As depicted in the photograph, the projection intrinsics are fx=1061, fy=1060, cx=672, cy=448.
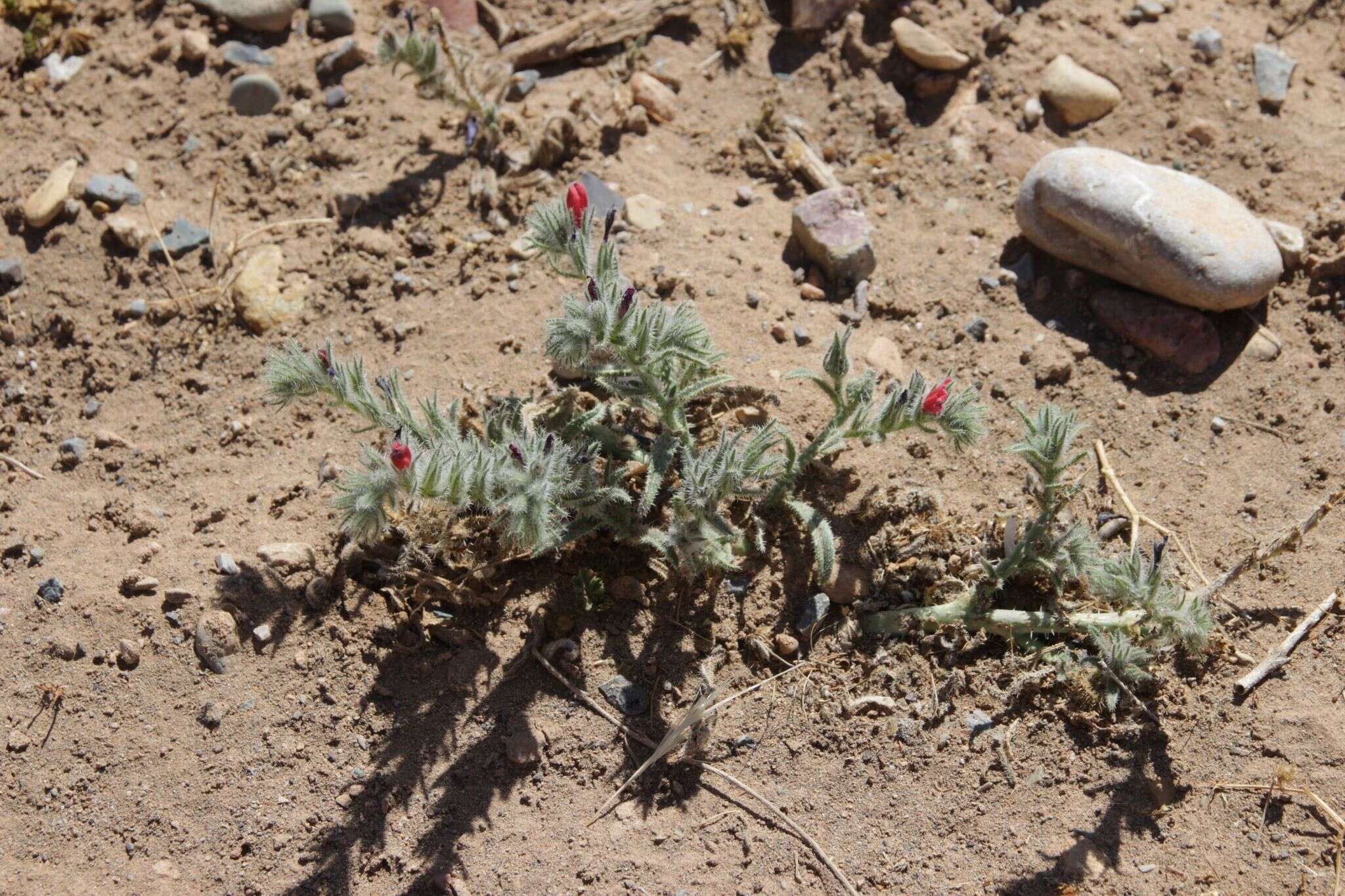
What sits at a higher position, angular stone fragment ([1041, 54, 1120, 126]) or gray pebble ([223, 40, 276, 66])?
angular stone fragment ([1041, 54, 1120, 126])

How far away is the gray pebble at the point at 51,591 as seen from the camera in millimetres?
4020

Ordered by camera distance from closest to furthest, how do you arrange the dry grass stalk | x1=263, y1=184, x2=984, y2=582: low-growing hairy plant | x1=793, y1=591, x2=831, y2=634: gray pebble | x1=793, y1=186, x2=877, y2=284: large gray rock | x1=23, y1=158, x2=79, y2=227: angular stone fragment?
x1=263, y1=184, x2=984, y2=582: low-growing hairy plant, x1=793, y1=591, x2=831, y2=634: gray pebble, x1=793, y1=186, x2=877, y2=284: large gray rock, x1=23, y1=158, x2=79, y2=227: angular stone fragment, the dry grass stalk

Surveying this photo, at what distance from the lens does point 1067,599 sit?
160 inches

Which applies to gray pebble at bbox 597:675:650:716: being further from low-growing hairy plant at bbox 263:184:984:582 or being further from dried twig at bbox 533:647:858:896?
low-growing hairy plant at bbox 263:184:984:582

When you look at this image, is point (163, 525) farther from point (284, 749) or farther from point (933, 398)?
point (933, 398)

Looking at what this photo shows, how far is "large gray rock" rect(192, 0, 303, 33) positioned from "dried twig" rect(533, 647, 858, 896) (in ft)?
12.4

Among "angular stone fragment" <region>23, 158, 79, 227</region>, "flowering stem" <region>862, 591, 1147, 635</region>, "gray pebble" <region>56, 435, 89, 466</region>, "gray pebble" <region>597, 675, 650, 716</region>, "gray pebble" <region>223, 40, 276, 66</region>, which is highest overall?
"gray pebble" <region>223, 40, 276, 66</region>

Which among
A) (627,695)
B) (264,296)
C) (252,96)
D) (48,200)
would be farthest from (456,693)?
(252,96)

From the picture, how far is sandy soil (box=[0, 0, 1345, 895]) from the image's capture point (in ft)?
11.9

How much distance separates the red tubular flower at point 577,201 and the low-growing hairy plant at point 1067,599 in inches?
68.9

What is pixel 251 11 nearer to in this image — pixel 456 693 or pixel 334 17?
pixel 334 17

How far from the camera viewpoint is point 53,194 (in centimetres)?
498

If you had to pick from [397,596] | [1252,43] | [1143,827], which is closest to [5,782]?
[397,596]

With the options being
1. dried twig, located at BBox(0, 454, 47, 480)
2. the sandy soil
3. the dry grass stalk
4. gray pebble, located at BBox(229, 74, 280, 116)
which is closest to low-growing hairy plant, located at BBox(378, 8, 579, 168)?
the sandy soil
